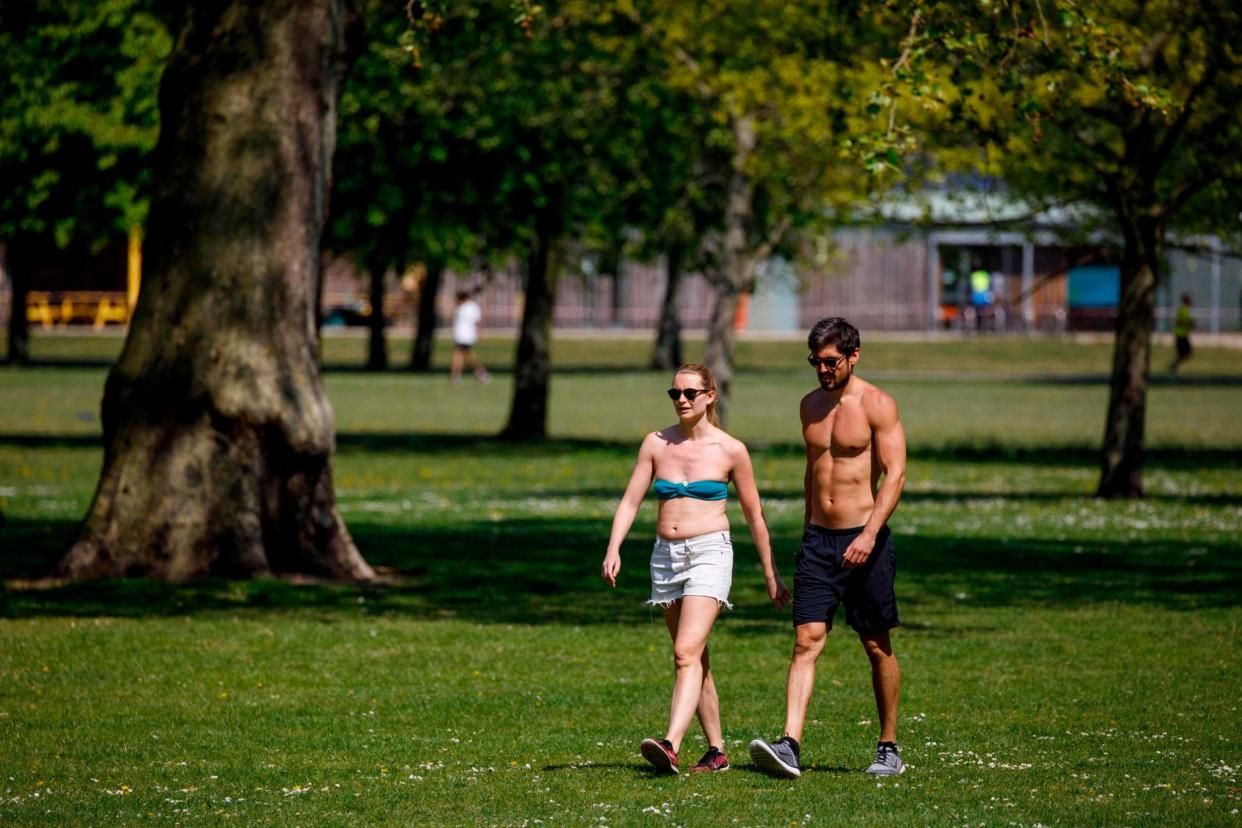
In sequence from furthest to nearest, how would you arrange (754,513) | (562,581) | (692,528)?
(562,581)
(754,513)
(692,528)

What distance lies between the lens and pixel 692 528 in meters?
8.08

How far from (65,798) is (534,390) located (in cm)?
2327

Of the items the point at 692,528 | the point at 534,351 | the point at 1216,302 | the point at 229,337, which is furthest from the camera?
the point at 1216,302

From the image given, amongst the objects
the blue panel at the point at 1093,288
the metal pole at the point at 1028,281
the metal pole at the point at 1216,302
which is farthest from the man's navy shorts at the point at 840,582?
the metal pole at the point at 1216,302

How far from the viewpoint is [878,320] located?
Result: 261ft

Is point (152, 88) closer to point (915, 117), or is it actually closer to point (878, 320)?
point (915, 117)

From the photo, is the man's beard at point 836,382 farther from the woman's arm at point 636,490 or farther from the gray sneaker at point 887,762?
the gray sneaker at point 887,762

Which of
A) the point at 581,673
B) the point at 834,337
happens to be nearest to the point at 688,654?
the point at 834,337

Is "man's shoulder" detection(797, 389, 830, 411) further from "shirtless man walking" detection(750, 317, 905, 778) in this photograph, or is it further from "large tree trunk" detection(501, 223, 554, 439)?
"large tree trunk" detection(501, 223, 554, 439)

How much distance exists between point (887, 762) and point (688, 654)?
94 cm

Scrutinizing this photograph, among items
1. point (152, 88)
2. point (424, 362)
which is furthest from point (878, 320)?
point (152, 88)

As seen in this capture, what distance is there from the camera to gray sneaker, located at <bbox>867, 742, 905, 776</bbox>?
8062 mm

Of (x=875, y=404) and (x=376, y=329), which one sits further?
(x=376, y=329)

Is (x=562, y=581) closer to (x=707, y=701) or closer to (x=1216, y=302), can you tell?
(x=707, y=701)
